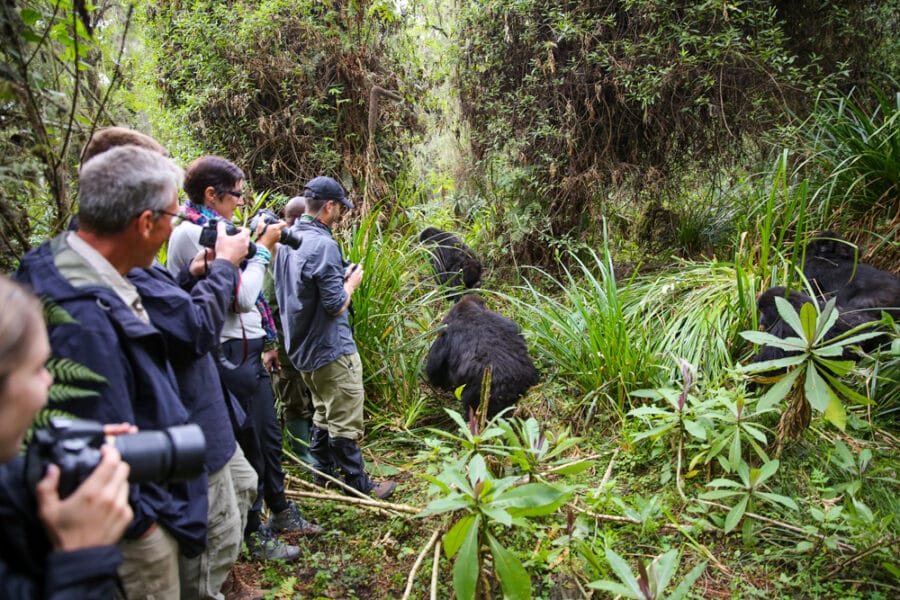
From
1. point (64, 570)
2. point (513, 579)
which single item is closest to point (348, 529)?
point (513, 579)

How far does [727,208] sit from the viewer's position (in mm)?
5352

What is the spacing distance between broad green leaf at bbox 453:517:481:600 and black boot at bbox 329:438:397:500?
156cm

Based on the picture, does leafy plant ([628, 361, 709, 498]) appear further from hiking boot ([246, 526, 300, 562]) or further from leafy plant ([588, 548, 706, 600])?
hiking boot ([246, 526, 300, 562])

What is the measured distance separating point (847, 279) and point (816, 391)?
6.24 ft

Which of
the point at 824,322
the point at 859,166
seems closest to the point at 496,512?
the point at 824,322

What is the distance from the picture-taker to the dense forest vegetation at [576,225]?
204 cm

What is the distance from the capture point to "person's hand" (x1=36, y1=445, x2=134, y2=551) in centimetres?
92

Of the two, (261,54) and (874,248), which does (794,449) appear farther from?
(261,54)

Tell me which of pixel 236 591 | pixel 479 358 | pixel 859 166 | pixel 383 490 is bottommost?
pixel 383 490

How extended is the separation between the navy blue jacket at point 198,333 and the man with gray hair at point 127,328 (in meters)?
0.08

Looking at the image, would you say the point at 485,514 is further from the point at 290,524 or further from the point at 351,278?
the point at 351,278

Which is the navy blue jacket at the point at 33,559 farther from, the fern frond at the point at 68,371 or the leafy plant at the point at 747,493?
the leafy plant at the point at 747,493

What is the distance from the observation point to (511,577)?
1.64m

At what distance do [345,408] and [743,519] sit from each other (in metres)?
2.02
